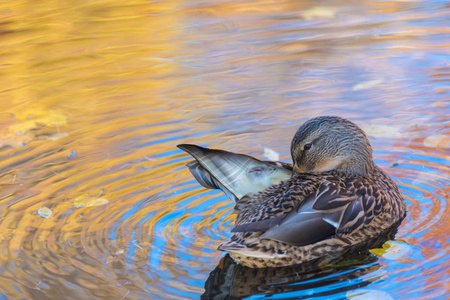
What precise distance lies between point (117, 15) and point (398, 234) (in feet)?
22.9

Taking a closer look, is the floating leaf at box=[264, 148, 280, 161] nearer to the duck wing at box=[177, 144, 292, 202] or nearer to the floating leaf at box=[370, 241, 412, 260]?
the duck wing at box=[177, 144, 292, 202]

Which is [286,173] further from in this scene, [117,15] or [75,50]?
[117,15]

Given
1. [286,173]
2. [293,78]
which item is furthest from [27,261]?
[293,78]

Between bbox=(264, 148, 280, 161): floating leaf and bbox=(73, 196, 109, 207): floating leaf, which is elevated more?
bbox=(264, 148, 280, 161): floating leaf

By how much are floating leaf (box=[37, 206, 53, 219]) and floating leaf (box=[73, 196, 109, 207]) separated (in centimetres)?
19

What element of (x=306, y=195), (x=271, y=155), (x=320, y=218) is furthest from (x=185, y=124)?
(x=320, y=218)

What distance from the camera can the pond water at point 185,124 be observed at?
4148mm

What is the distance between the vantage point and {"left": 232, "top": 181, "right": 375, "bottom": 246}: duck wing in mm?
4043

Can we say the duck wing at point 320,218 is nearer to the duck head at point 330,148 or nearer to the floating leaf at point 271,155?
the duck head at point 330,148

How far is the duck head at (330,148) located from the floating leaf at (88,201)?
1.42 m

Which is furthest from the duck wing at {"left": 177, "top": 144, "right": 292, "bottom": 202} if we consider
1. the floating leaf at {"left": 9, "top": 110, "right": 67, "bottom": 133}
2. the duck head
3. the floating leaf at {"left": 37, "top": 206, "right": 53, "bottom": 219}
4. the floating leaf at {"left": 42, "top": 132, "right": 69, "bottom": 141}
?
the floating leaf at {"left": 9, "top": 110, "right": 67, "bottom": 133}

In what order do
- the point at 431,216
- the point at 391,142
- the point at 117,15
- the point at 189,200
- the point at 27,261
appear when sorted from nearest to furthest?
1. the point at 27,261
2. the point at 431,216
3. the point at 189,200
4. the point at 391,142
5. the point at 117,15

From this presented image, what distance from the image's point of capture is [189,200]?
16.8 ft

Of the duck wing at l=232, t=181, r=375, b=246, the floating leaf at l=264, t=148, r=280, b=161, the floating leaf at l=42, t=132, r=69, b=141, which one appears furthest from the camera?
the floating leaf at l=42, t=132, r=69, b=141
